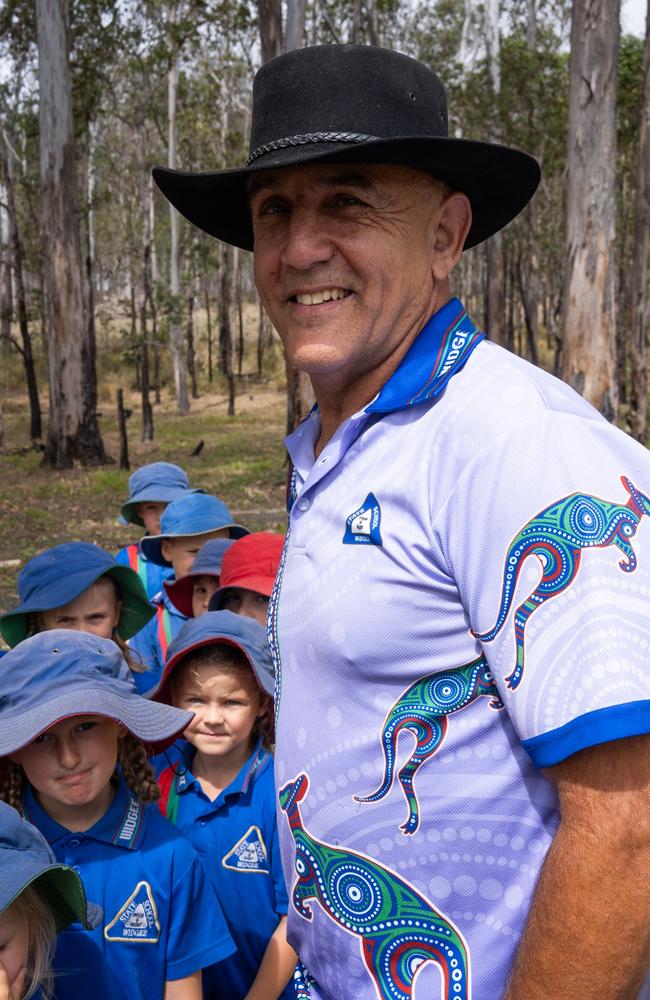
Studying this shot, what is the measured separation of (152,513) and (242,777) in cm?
287

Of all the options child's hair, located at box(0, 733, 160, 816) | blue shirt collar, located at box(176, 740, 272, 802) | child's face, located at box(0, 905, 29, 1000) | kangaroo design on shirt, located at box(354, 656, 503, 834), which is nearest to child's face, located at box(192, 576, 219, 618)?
blue shirt collar, located at box(176, 740, 272, 802)

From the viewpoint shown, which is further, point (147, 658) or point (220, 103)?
point (220, 103)

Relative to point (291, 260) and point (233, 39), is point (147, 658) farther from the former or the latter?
point (233, 39)

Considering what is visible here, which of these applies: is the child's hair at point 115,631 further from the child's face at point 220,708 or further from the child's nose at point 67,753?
the child's nose at point 67,753

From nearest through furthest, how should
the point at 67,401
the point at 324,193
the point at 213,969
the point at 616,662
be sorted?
the point at 616,662 → the point at 324,193 → the point at 213,969 → the point at 67,401

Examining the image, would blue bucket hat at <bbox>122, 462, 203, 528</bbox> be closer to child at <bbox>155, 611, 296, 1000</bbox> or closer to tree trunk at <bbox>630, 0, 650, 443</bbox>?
child at <bbox>155, 611, 296, 1000</bbox>

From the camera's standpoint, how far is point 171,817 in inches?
109

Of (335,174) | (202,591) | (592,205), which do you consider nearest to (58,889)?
(335,174)

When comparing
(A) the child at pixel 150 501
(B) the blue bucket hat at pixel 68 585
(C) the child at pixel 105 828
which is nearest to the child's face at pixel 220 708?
(C) the child at pixel 105 828

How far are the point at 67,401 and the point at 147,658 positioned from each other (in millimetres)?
13998

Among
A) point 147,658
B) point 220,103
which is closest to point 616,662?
point 147,658

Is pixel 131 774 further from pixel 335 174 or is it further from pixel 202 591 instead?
pixel 202 591

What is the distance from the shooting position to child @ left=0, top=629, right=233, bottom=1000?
2.29 m

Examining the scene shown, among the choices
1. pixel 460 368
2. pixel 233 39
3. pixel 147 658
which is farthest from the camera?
pixel 233 39
